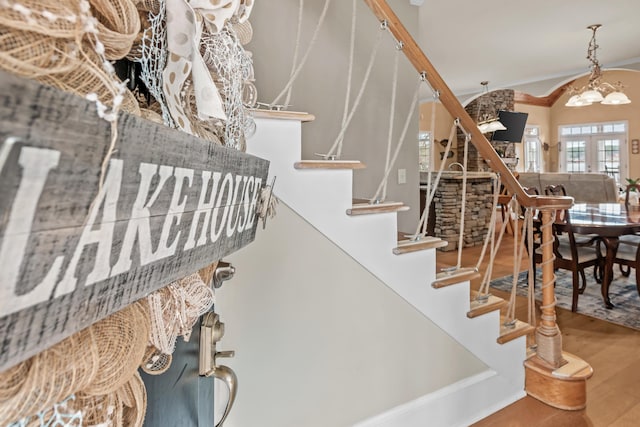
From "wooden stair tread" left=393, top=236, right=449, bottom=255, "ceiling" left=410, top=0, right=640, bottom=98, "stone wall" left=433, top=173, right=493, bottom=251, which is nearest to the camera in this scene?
"wooden stair tread" left=393, top=236, right=449, bottom=255

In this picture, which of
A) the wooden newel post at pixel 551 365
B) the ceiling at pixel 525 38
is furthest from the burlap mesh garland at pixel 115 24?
the ceiling at pixel 525 38

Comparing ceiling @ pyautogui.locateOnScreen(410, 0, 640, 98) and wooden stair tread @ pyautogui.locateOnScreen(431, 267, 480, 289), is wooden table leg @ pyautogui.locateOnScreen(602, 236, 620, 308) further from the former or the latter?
ceiling @ pyautogui.locateOnScreen(410, 0, 640, 98)

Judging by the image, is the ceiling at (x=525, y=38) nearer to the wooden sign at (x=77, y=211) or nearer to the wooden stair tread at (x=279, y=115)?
the wooden stair tread at (x=279, y=115)

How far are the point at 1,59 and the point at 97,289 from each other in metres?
0.17

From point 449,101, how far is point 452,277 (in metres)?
0.81

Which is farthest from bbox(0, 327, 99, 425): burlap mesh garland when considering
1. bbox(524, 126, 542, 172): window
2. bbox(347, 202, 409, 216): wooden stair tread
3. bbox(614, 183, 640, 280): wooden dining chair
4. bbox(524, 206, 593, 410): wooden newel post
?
bbox(524, 126, 542, 172): window

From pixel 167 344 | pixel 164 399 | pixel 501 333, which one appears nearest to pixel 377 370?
pixel 501 333

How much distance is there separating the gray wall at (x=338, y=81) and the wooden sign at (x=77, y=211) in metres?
1.86

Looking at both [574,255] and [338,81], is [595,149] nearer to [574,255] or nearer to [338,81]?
[574,255]

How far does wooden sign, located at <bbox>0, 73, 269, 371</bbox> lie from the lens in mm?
219

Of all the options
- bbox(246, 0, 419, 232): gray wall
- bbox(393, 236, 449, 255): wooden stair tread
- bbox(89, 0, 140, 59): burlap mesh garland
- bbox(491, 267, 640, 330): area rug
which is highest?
bbox(246, 0, 419, 232): gray wall

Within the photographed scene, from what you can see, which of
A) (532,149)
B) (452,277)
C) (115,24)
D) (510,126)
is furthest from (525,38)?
(532,149)

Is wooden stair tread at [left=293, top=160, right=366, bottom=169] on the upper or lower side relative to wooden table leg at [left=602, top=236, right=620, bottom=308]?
upper

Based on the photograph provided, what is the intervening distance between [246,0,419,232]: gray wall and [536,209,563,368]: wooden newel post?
107cm
